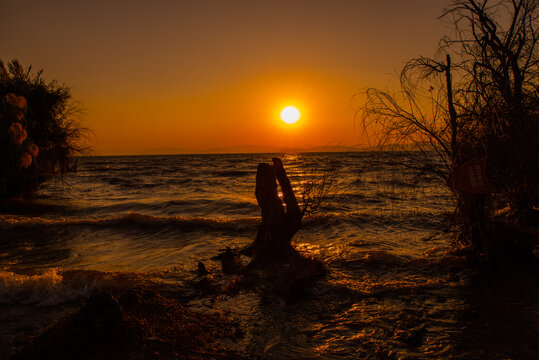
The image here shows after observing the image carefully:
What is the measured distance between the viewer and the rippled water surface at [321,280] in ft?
13.6

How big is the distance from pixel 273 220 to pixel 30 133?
45.5 ft

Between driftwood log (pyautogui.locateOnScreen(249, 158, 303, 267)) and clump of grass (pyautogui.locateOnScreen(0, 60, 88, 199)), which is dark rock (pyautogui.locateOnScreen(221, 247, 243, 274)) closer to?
driftwood log (pyautogui.locateOnScreen(249, 158, 303, 267))

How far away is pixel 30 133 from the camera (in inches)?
595

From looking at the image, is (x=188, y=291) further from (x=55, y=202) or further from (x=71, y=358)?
(x=55, y=202)

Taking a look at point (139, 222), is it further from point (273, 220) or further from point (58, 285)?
point (273, 220)

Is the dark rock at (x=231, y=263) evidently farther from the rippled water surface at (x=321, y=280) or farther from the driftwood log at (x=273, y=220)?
the driftwood log at (x=273, y=220)

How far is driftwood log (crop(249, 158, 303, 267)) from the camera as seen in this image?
651 cm

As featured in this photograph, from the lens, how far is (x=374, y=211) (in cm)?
1418

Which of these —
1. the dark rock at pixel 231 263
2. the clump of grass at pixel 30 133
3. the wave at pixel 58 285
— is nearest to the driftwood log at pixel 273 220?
the dark rock at pixel 231 263

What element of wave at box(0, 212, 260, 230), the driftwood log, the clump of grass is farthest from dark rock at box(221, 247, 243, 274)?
the clump of grass

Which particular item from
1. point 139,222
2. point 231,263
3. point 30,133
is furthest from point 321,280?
point 30,133

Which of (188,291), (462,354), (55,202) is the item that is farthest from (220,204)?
(462,354)

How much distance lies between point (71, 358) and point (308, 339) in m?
2.55

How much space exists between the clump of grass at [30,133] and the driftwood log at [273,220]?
11302mm
